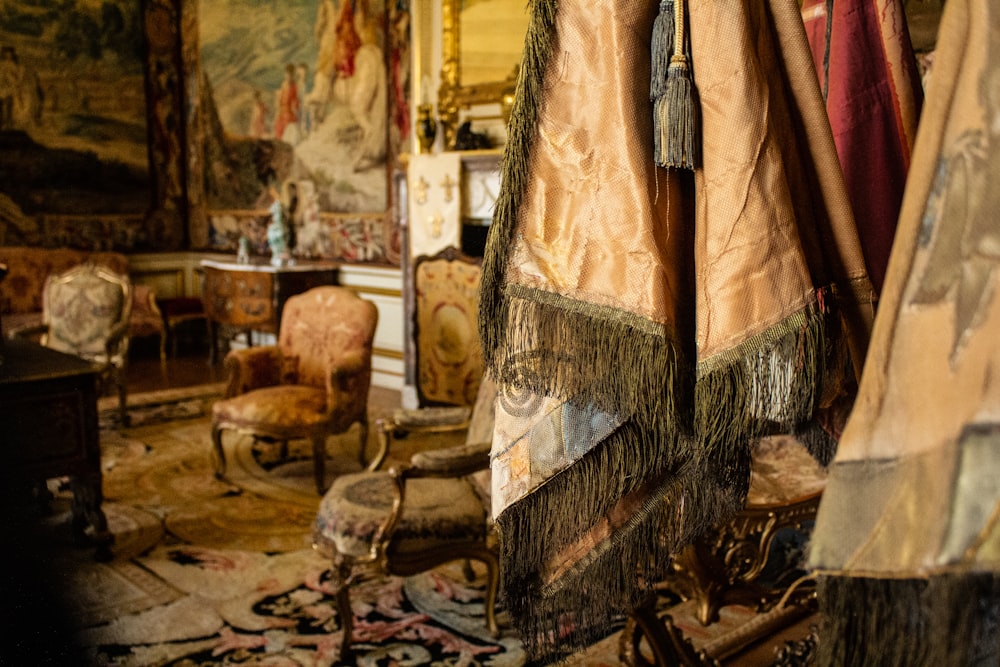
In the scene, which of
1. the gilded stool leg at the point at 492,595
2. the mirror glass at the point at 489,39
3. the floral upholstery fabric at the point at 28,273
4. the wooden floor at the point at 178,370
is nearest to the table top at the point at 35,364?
the gilded stool leg at the point at 492,595

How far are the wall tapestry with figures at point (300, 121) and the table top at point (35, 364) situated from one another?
3510 millimetres

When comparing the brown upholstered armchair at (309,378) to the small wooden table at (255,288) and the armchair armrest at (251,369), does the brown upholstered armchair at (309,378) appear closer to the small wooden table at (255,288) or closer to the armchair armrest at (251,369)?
the armchair armrest at (251,369)

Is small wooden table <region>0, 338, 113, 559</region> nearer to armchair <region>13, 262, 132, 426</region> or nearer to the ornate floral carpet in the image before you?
the ornate floral carpet

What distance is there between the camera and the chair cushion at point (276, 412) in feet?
14.5

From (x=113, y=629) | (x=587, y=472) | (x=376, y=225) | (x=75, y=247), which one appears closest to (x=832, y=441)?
(x=587, y=472)

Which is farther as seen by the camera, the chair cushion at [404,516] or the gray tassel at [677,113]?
the chair cushion at [404,516]

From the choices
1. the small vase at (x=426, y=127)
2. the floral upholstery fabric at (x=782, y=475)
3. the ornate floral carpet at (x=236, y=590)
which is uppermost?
the small vase at (x=426, y=127)

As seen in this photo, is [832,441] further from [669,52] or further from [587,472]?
[669,52]

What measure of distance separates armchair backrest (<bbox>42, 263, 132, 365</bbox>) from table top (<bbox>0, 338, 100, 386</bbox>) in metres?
1.51

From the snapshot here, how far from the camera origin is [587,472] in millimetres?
991

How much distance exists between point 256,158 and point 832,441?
818 centimetres

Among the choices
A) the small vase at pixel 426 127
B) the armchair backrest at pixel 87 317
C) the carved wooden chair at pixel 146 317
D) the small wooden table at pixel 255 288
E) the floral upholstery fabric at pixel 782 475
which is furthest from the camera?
the carved wooden chair at pixel 146 317

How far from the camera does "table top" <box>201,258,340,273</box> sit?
743 centimetres

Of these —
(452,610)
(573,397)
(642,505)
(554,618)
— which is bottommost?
(452,610)
